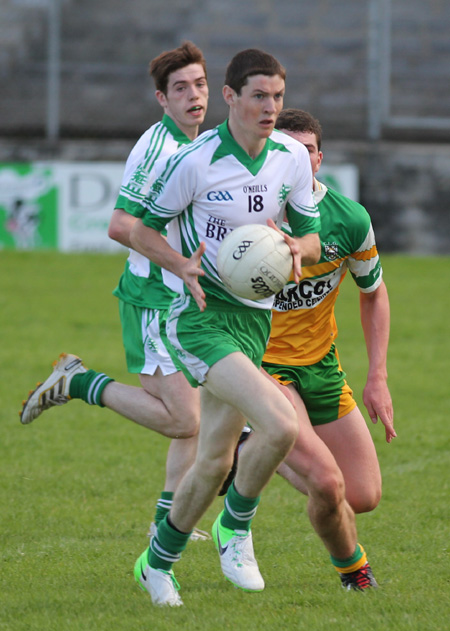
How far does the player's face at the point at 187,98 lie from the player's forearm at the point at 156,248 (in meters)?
1.57

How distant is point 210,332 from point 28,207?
13.3 m

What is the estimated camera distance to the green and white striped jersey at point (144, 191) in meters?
5.62

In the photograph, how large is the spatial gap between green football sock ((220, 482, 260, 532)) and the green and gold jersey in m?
0.81

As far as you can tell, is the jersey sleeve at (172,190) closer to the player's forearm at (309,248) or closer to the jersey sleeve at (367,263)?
the player's forearm at (309,248)

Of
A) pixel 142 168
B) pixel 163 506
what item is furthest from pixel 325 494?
pixel 142 168

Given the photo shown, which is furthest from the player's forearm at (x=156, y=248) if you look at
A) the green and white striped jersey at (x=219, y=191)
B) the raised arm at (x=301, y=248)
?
the raised arm at (x=301, y=248)

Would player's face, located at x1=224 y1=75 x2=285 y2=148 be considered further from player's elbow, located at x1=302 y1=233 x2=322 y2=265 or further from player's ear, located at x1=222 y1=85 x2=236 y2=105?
player's elbow, located at x1=302 y1=233 x2=322 y2=265

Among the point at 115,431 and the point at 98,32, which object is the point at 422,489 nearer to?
the point at 115,431

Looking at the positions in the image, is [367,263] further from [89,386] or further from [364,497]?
[89,386]

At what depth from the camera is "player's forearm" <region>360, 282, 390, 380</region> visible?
5027mm

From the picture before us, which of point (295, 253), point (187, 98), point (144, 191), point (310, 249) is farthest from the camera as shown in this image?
point (187, 98)

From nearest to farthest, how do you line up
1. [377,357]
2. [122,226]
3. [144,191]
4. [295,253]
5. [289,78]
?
[295,253] < [377,357] < [122,226] < [144,191] < [289,78]

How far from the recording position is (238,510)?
4.65m

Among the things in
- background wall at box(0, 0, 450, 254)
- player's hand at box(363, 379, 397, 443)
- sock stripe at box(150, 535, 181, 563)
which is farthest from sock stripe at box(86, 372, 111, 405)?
background wall at box(0, 0, 450, 254)
